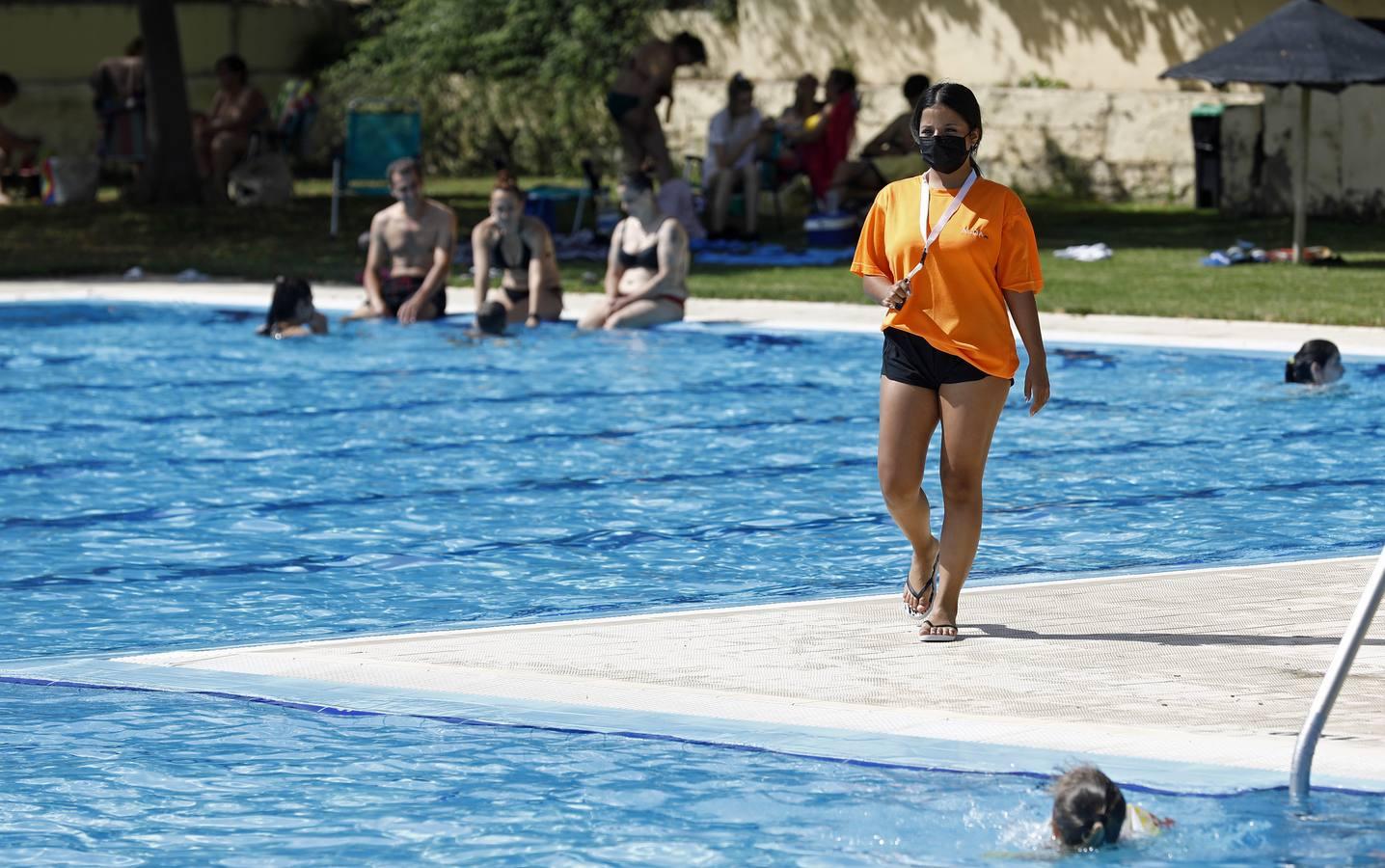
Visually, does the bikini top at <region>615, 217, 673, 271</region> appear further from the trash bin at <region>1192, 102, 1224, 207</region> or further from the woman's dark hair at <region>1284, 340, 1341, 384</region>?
the trash bin at <region>1192, 102, 1224, 207</region>

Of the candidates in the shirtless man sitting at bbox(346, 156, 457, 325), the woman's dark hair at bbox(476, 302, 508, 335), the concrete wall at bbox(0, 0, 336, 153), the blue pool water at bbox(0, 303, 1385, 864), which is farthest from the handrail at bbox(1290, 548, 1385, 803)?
the concrete wall at bbox(0, 0, 336, 153)

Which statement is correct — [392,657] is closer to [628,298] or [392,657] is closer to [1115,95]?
[628,298]

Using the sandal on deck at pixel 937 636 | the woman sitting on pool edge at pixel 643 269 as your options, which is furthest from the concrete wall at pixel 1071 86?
the sandal on deck at pixel 937 636

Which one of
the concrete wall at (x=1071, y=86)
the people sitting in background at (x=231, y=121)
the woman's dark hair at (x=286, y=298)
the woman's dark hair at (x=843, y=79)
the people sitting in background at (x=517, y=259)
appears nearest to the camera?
the woman's dark hair at (x=286, y=298)

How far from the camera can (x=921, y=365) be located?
607 centimetres

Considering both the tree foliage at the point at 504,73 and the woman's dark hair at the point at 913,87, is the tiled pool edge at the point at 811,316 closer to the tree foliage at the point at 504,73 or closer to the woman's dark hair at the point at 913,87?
the woman's dark hair at the point at 913,87

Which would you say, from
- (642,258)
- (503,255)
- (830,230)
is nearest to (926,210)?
(642,258)

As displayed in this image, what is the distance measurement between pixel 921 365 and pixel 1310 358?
20.9 ft

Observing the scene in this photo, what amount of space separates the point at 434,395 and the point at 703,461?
2639mm

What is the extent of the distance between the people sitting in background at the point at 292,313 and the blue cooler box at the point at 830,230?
581 centimetres

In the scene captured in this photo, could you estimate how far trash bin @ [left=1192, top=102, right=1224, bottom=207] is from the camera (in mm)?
22416

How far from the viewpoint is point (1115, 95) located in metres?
24.1

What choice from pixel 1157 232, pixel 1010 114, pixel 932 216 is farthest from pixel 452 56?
pixel 932 216

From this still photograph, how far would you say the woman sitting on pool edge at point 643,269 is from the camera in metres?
14.5
